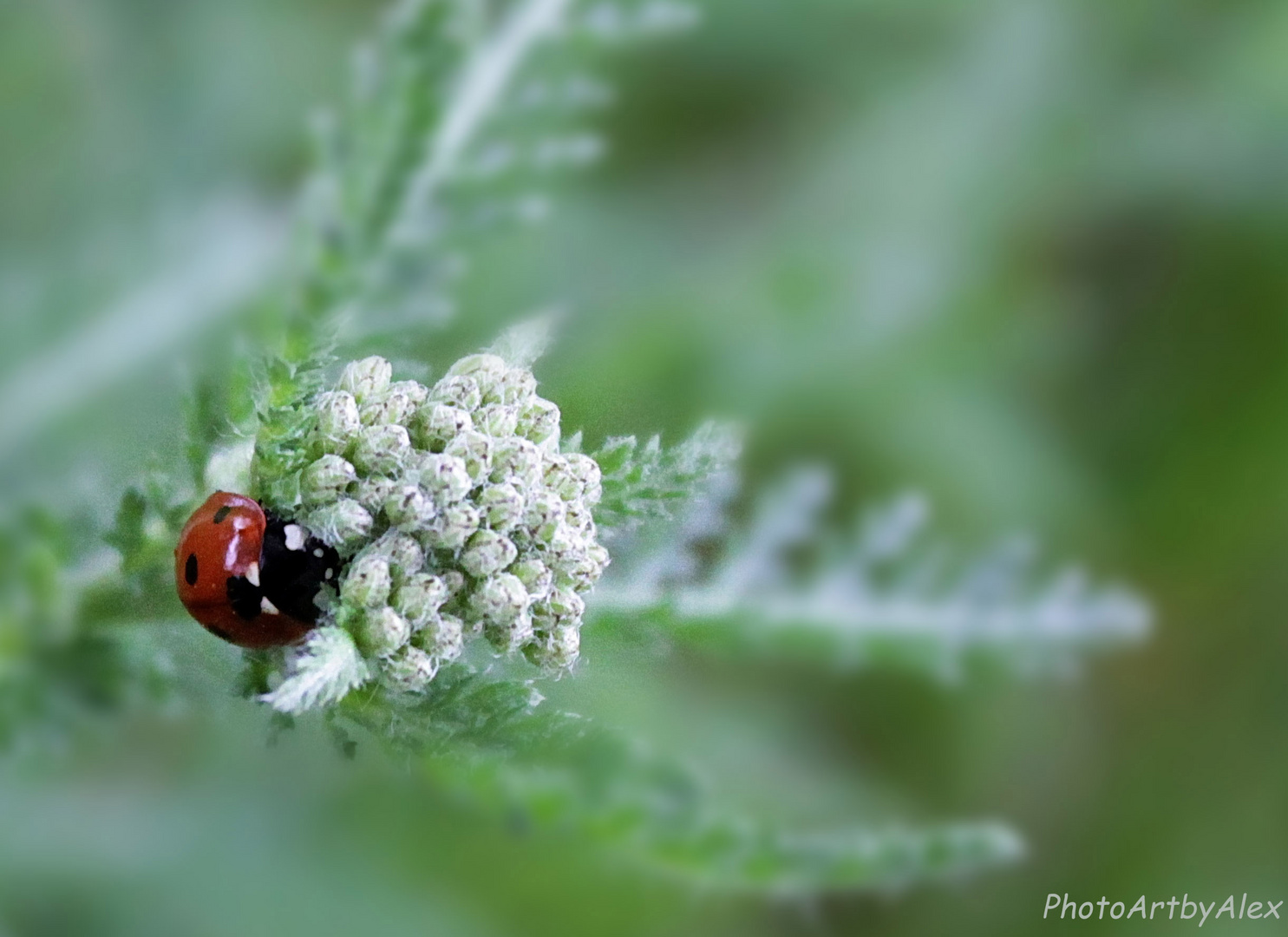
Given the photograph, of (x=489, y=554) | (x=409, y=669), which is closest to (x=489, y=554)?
(x=489, y=554)

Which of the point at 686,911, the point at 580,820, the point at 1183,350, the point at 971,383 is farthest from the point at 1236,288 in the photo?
the point at 580,820

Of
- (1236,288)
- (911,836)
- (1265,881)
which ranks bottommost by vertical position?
(911,836)

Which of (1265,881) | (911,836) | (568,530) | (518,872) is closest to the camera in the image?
(568,530)

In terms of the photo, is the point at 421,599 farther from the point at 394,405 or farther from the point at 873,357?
the point at 873,357

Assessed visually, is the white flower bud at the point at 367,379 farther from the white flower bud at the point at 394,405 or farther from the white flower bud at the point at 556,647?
the white flower bud at the point at 556,647

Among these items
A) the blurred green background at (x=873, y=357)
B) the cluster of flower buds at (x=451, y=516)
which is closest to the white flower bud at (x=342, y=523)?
the cluster of flower buds at (x=451, y=516)

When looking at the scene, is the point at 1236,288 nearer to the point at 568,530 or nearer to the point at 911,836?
the point at 911,836
